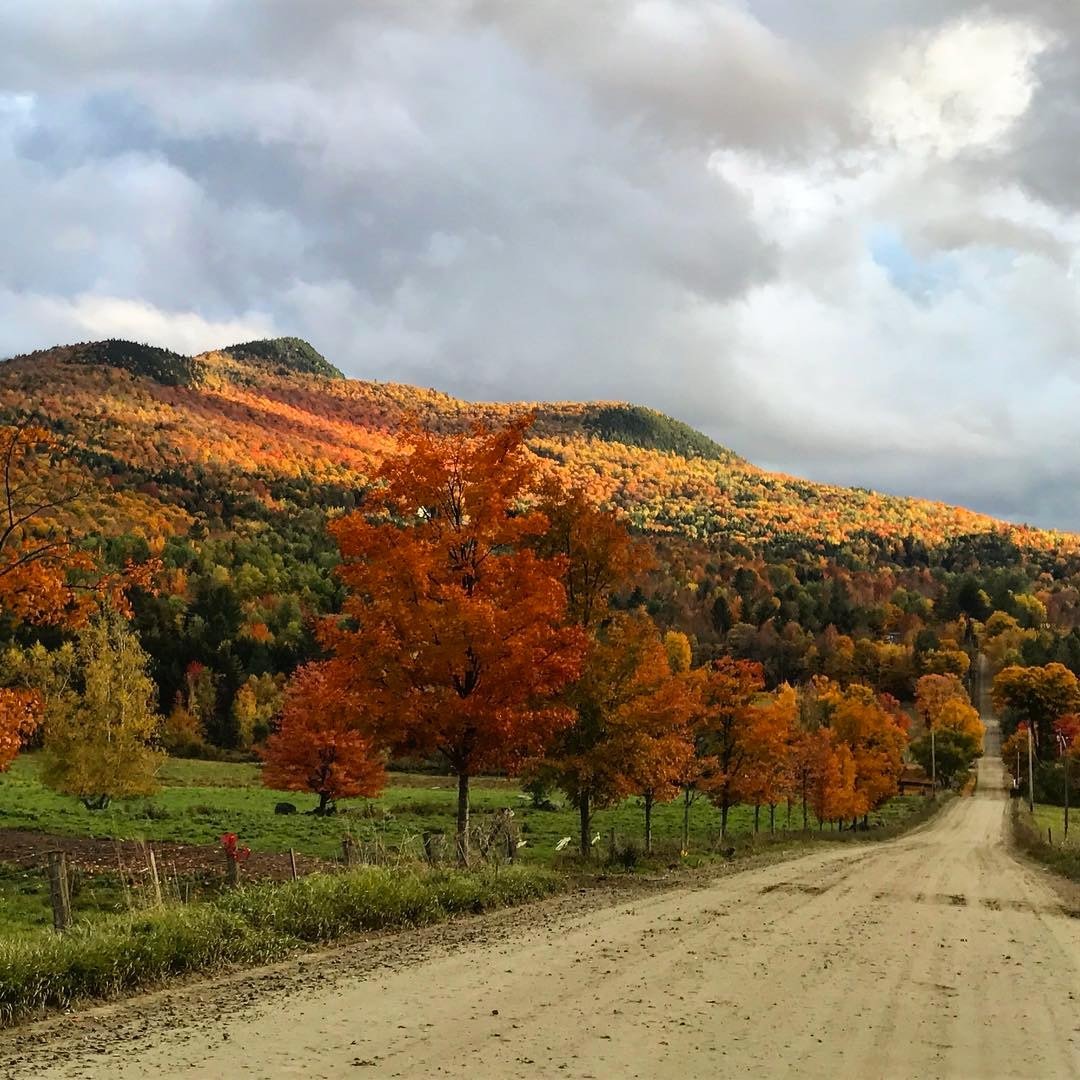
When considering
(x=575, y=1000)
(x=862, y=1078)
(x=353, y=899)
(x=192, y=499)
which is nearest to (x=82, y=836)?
(x=353, y=899)

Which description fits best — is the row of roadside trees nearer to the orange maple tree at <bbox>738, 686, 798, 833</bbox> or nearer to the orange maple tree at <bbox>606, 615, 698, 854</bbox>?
the orange maple tree at <bbox>606, 615, 698, 854</bbox>

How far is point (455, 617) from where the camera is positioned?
19703 mm

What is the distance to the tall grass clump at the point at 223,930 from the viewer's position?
9672 millimetres

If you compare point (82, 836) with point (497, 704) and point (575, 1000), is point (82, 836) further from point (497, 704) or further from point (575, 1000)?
point (575, 1000)

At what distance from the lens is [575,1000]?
31.9ft

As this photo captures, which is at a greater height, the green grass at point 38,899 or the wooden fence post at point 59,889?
the wooden fence post at point 59,889

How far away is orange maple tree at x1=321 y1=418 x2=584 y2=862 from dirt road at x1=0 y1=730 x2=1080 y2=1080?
5.45 meters

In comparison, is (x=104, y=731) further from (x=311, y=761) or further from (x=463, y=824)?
(x=463, y=824)

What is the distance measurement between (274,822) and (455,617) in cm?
2870

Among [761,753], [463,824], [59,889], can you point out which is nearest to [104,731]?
[761,753]

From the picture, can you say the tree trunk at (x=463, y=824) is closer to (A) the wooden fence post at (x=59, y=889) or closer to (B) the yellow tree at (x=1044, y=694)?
(A) the wooden fence post at (x=59, y=889)

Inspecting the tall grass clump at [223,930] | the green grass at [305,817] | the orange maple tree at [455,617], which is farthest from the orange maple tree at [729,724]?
the tall grass clump at [223,930]

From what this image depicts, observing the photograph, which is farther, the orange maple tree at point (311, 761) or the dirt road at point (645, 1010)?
the orange maple tree at point (311, 761)

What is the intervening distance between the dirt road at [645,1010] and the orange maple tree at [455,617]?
5.45m
